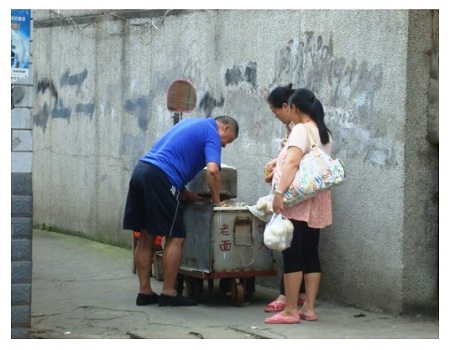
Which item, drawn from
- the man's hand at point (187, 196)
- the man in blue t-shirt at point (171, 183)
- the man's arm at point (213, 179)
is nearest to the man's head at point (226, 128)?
the man in blue t-shirt at point (171, 183)

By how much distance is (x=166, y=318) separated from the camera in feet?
23.7

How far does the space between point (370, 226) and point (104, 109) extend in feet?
15.3

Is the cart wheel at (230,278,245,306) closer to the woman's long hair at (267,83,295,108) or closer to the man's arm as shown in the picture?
the man's arm

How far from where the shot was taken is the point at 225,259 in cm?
753

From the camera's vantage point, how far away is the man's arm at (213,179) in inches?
291

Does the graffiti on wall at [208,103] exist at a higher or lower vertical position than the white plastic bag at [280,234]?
higher

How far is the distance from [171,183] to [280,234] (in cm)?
117

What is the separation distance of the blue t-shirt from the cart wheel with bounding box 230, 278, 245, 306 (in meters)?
0.84

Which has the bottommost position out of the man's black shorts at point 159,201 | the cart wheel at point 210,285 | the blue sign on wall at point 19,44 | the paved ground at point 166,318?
the paved ground at point 166,318

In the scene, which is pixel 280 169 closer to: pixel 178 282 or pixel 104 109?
pixel 178 282

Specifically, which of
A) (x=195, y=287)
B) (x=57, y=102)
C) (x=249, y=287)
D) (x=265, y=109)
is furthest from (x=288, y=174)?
(x=57, y=102)

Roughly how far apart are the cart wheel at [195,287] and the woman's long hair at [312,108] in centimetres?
163

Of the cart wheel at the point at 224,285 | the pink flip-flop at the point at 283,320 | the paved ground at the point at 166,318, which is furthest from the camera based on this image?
the cart wheel at the point at 224,285

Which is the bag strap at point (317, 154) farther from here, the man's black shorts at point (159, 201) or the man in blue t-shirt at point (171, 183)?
the man's black shorts at point (159, 201)
